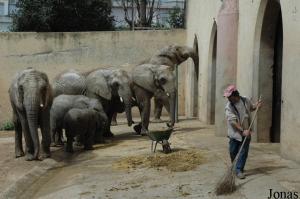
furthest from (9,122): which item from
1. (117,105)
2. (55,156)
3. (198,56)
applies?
(55,156)

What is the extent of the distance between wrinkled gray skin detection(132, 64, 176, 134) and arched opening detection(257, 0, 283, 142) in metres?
3.30

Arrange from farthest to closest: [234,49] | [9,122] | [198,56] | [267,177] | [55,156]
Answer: [9,122]
[198,56]
[234,49]
[55,156]
[267,177]

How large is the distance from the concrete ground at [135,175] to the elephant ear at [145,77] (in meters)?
2.19

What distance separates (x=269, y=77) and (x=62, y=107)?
177 inches

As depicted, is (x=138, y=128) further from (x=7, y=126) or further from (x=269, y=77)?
(x=7, y=126)

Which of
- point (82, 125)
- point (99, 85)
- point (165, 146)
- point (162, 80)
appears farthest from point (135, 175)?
point (162, 80)

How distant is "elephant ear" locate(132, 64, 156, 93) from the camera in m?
15.9

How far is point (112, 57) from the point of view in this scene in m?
24.9

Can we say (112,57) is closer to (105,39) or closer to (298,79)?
(105,39)

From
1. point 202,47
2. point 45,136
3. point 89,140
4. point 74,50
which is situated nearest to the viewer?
point 45,136

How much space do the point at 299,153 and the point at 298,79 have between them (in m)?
1.16

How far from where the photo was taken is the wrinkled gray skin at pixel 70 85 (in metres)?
15.5

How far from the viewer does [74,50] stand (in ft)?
82.0

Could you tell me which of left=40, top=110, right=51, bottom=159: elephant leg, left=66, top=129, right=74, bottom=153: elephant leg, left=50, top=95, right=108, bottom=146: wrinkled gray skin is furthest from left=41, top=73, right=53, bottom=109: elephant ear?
left=50, top=95, right=108, bottom=146: wrinkled gray skin
